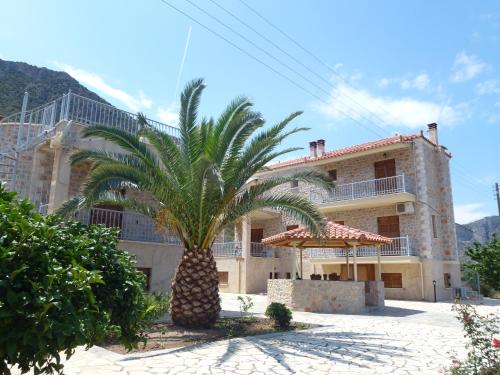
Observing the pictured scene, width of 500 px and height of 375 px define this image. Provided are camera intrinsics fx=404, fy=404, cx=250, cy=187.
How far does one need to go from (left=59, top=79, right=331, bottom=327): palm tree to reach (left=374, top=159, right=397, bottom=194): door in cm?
1285

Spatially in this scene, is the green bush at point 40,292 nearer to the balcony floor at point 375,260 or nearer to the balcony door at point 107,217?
the balcony door at point 107,217

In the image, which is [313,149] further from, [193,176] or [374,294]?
[193,176]

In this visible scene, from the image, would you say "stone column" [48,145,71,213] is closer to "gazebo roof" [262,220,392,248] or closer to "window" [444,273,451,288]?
"gazebo roof" [262,220,392,248]

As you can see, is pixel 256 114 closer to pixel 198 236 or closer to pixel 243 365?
pixel 198 236

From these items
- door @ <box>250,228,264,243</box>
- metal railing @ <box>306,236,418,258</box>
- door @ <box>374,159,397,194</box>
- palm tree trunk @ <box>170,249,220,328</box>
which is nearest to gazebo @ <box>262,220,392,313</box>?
palm tree trunk @ <box>170,249,220,328</box>

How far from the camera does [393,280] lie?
20.7 metres

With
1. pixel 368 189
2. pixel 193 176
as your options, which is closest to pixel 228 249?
pixel 368 189

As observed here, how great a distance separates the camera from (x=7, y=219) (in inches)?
112

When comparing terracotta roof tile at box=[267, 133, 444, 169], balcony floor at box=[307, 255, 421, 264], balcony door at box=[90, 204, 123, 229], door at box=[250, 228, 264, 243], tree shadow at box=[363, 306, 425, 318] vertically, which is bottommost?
tree shadow at box=[363, 306, 425, 318]

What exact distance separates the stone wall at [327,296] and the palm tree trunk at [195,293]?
5.10m

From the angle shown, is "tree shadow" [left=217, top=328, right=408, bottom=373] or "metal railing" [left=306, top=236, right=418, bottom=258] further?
"metal railing" [left=306, top=236, right=418, bottom=258]

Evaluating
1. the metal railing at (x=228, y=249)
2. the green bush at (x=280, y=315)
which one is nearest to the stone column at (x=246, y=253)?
the metal railing at (x=228, y=249)

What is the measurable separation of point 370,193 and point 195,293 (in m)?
15.0

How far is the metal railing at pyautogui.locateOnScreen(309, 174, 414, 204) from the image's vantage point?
67.8 feet
